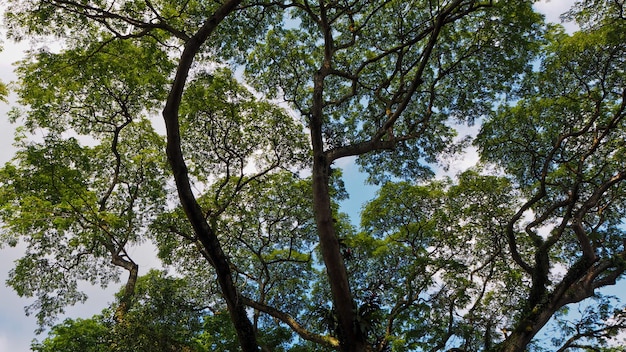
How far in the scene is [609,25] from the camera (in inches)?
349

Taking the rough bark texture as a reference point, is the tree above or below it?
above

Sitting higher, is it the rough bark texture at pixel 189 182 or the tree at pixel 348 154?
the tree at pixel 348 154

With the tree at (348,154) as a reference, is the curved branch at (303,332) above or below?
below

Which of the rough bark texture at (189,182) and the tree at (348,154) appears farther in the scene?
the tree at (348,154)

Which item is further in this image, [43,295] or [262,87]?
[43,295]

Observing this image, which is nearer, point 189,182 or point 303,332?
point 189,182

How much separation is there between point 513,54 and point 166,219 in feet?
29.9

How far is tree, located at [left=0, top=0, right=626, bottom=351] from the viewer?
9.02 metres

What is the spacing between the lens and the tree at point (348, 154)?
29.6ft

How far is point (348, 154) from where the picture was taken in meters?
7.25

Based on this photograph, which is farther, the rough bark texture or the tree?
the tree

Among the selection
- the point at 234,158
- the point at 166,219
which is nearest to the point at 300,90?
the point at 234,158

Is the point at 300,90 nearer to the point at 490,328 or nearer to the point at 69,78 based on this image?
the point at 69,78

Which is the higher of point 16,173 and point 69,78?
point 69,78
